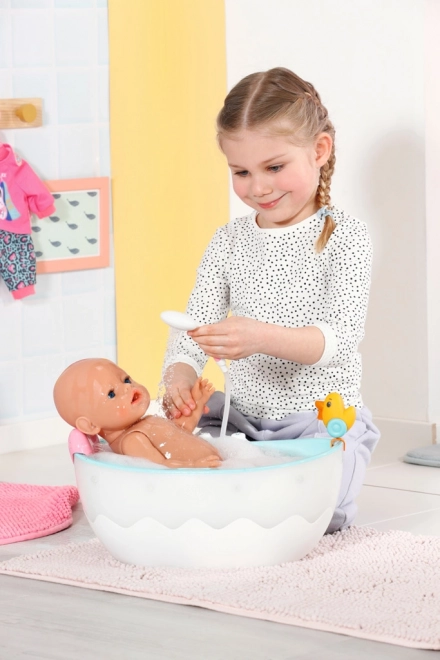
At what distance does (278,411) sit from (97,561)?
41 centimetres

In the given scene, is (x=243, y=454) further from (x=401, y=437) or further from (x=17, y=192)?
(x=17, y=192)

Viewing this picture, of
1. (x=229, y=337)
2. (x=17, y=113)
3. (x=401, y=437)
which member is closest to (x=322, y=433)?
(x=229, y=337)

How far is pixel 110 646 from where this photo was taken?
1.16 metres

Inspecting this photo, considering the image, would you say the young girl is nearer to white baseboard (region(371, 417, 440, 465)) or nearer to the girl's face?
the girl's face

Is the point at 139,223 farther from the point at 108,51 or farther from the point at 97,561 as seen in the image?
the point at 97,561

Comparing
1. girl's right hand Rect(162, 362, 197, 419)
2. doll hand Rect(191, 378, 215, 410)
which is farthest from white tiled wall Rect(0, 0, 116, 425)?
doll hand Rect(191, 378, 215, 410)

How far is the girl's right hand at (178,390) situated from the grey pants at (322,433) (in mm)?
99

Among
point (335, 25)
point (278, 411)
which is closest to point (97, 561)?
point (278, 411)

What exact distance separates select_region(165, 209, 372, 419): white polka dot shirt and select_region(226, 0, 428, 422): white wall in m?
0.53

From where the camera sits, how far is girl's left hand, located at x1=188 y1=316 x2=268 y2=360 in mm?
1441

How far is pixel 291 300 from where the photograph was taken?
1747mm

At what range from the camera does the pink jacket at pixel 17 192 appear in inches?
94.3

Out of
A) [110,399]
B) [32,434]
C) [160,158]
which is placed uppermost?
[160,158]

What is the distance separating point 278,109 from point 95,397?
0.51 metres
